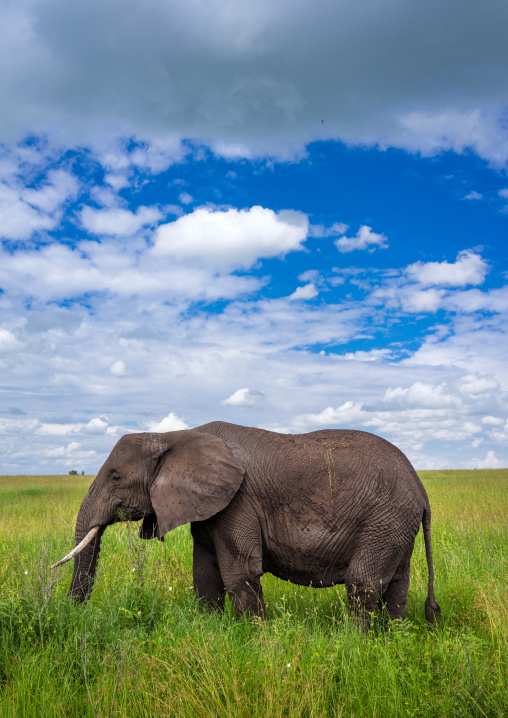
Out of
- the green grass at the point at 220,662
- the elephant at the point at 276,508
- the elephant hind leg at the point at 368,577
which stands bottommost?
the green grass at the point at 220,662

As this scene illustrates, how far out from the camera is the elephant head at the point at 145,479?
705 cm

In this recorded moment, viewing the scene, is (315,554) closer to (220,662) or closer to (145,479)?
(220,662)

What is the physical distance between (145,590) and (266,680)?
9.20ft

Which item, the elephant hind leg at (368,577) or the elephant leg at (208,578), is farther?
the elephant leg at (208,578)

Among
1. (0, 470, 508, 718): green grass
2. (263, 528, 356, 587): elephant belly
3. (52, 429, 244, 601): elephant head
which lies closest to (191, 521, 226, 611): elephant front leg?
(0, 470, 508, 718): green grass

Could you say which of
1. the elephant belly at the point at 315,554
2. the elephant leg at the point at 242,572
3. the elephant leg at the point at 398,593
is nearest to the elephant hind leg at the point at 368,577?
the elephant belly at the point at 315,554

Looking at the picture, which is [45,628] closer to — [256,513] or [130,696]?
[130,696]

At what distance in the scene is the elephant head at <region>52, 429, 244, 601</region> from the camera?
277 inches

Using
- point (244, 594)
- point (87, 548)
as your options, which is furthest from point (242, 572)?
point (87, 548)

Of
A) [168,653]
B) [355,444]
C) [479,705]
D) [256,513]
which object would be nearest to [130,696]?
[168,653]

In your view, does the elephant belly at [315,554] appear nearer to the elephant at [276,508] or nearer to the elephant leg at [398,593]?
the elephant at [276,508]

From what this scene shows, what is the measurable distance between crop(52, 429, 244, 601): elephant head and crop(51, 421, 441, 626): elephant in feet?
0.05

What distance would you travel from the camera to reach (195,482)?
276 inches

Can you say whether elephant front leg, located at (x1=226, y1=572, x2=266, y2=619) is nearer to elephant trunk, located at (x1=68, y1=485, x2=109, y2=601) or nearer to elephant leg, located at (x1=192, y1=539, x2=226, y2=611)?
elephant leg, located at (x1=192, y1=539, x2=226, y2=611)
